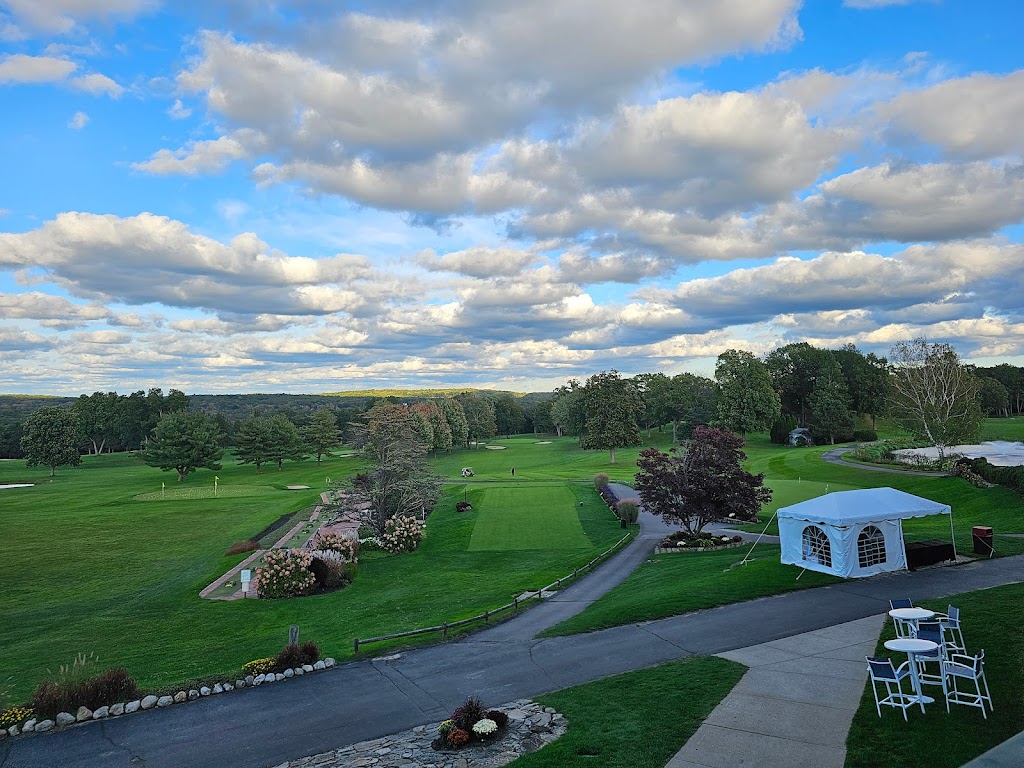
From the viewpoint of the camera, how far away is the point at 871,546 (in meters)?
21.2

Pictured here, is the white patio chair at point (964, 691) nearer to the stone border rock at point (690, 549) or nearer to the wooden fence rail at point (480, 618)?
the wooden fence rail at point (480, 618)

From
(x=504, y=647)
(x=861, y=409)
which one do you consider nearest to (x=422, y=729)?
(x=504, y=647)

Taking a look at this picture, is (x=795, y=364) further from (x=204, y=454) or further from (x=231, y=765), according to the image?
(x=231, y=765)

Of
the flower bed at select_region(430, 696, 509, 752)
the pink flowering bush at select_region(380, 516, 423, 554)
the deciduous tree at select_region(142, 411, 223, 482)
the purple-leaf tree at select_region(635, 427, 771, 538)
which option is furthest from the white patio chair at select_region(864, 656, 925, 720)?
the deciduous tree at select_region(142, 411, 223, 482)

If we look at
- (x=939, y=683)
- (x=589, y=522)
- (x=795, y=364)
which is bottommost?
(x=589, y=522)

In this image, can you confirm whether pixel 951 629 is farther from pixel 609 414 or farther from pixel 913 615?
pixel 609 414

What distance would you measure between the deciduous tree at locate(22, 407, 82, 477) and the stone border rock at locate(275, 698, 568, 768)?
308 ft

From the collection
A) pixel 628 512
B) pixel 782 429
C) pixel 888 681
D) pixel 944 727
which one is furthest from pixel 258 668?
pixel 782 429

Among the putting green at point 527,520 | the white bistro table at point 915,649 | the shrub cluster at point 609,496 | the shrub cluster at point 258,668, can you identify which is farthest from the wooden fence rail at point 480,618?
the shrub cluster at point 609,496

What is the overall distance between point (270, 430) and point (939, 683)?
89.9 meters

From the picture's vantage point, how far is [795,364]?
102m

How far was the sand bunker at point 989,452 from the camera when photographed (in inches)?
1556

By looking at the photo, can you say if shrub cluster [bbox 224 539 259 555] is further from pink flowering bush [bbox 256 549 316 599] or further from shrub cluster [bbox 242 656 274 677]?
shrub cluster [bbox 242 656 274 677]

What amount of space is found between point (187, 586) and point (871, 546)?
29.6 metres
